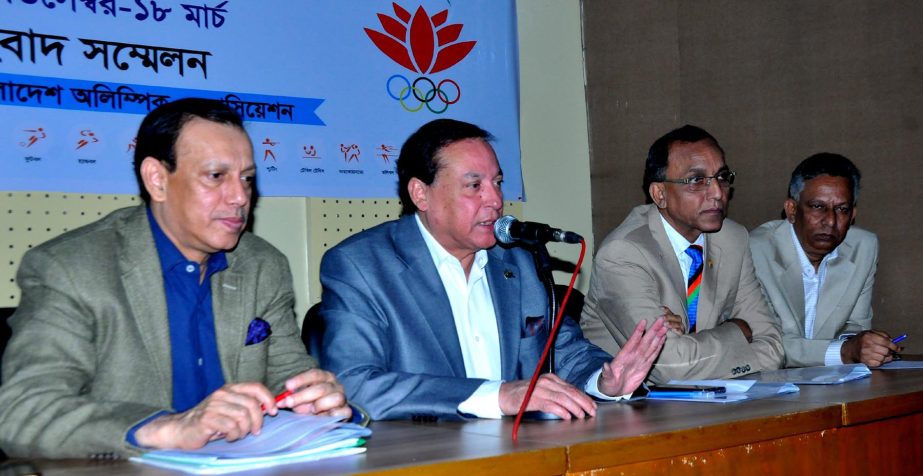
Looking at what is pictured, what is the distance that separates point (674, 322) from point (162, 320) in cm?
180

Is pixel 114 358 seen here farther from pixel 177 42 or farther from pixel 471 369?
pixel 177 42

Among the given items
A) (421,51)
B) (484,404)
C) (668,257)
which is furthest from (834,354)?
(421,51)

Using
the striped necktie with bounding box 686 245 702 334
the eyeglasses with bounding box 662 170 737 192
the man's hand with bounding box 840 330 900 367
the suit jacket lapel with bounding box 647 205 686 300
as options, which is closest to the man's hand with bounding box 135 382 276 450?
the suit jacket lapel with bounding box 647 205 686 300

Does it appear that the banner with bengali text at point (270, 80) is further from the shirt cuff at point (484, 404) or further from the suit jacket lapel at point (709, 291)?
the shirt cuff at point (484, 404)

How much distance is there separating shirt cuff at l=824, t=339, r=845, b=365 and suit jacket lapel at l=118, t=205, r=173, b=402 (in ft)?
8.64

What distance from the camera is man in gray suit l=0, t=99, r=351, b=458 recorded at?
1.80 metres

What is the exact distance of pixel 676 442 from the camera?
193 cm

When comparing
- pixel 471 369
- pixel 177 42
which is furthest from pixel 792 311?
pixel 177 42

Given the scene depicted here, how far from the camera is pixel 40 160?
10.5 feet

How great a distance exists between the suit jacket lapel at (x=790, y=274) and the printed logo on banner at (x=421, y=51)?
169cm

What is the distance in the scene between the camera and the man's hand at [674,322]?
125 inches

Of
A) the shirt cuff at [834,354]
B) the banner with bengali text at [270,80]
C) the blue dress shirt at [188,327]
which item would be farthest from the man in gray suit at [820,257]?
the blue dress shirt at [188,327]

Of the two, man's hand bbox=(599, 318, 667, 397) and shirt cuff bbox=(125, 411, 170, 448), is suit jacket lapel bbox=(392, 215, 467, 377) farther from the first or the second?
shirt cuff bbox=(125, 411, 170, 448)

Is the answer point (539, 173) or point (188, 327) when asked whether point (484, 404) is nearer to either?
point (188, 327)
